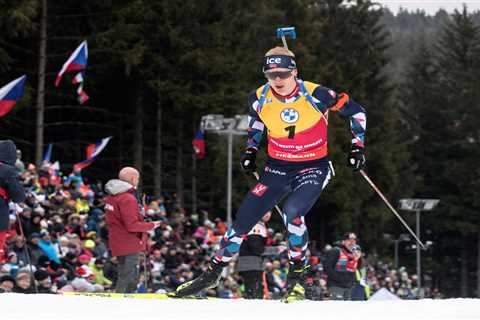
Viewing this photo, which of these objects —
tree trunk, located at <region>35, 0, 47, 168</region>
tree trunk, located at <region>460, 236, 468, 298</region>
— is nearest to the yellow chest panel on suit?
tree trunk, located at <region>35, 0, 47, 168</region>

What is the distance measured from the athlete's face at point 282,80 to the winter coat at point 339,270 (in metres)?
6.70

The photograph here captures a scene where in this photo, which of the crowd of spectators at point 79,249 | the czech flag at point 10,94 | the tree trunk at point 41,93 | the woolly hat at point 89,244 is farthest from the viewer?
the tree trunk at point 41,93

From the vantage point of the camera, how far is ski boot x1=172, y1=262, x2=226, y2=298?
8242 mm

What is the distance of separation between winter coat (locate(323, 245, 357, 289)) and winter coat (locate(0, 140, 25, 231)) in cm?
660

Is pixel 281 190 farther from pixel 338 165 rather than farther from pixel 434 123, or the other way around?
pixel 434 123

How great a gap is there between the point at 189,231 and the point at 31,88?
8.26 meters

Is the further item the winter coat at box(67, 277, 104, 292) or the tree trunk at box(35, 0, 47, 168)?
the tree trunk at box(35, 0, 47, 168)

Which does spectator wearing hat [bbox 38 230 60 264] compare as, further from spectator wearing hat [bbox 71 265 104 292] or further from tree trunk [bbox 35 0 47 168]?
tree trunk [bbox 35 0 47 168]

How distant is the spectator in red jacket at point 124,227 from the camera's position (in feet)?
33.3

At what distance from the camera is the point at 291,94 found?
8.23 metres

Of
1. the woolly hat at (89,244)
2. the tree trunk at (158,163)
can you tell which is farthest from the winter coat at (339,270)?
the tree trunk at (158,163)

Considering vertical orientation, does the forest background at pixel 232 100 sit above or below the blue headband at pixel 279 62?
below

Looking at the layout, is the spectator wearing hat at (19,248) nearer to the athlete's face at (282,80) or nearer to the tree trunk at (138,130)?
the athlete's face at (282,80)

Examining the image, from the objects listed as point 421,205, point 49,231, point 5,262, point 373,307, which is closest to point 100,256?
point 49,231
